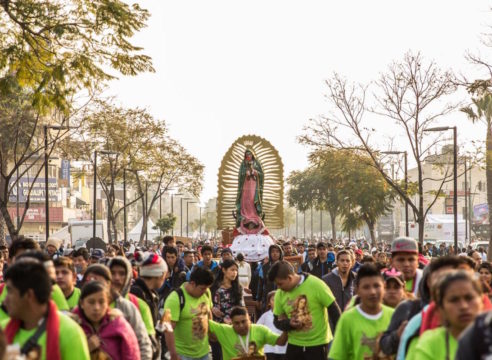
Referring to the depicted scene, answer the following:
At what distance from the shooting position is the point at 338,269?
13172 mm

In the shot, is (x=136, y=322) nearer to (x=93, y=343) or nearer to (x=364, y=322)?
(x=93, y=343)

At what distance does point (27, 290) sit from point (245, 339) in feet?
19.2

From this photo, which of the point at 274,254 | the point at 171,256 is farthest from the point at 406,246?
the point at 274,254

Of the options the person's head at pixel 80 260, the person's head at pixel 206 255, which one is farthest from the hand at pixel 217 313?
the person's head at pixel 206 255

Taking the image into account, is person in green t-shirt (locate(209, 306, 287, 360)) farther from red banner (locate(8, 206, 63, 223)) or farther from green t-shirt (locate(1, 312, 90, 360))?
red banner (locate(8, 206, 63, 223))

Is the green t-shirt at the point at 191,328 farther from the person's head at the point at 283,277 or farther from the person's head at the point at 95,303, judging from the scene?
the person's head at the point at 95,303

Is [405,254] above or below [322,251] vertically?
above

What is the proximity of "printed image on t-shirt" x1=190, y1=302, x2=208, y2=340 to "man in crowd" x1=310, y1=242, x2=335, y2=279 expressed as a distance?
745cm

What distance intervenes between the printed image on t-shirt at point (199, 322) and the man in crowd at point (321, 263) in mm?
7447

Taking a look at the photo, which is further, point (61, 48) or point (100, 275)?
point (61, 48)

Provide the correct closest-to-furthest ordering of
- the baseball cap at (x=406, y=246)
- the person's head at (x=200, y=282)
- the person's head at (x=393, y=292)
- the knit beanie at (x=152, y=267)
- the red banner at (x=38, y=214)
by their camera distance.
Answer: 1. the person's head at (x=393, y=292)
2. the baseball cap at (x=406, y=246)
3. the knit beanie at (x=152, y=267)
4. the person's head at (x=200, y=282)
5. the red banner at (x=38, y=214)

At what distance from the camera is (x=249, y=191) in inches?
1503

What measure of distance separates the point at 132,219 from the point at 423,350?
559ft

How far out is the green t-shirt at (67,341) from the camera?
5344 mm
